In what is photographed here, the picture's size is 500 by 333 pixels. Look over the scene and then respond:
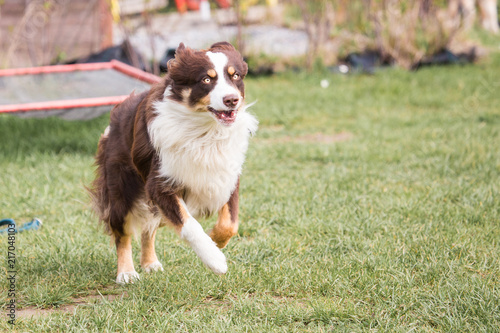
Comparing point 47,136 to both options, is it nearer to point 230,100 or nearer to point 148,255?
point 148,255

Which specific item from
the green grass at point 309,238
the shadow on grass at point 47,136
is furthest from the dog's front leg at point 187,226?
the shadow on grass at point 47,136

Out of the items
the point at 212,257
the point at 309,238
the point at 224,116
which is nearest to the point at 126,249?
the point at 212,257

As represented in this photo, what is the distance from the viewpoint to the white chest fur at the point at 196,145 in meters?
3.08

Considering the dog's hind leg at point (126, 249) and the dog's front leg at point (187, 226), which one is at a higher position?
the dog's front leg at point (187, 226)

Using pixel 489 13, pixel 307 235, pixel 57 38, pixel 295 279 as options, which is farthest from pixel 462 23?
pixel 295 279

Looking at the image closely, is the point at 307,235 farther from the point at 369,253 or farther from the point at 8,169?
the point at 8,169

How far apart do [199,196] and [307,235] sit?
46.8 inches

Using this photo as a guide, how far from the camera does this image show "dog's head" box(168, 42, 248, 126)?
293cm

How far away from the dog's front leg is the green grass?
0.29 m

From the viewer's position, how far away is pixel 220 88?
116 inches

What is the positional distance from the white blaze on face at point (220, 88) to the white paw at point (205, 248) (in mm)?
633

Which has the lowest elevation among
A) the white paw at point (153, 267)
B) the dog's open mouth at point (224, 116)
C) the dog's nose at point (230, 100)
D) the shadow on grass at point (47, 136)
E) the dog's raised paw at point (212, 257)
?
the shadow on grass at point (47, 136)

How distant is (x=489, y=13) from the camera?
51.5 feet

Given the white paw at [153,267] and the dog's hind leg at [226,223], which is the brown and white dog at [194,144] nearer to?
the dog's hind leg at [226,223]
